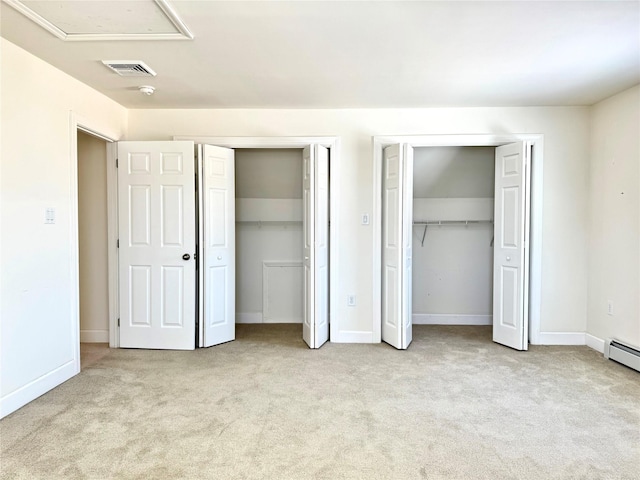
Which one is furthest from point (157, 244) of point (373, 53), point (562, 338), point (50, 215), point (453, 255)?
point (562, 338)

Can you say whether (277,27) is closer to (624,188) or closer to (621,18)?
→ (621,18)

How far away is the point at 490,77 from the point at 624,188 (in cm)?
162

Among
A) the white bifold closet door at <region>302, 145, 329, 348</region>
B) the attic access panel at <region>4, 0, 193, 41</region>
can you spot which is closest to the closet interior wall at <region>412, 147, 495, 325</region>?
the white bifold closet door at <region>302, 145, 329, 348</region>

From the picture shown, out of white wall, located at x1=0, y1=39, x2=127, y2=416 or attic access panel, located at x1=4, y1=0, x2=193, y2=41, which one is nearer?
attic access panel, located at x1=4, y1=0, x2=193, y2=41

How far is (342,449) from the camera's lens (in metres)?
2.10

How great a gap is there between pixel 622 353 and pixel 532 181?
1.73m

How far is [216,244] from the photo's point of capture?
156 inches

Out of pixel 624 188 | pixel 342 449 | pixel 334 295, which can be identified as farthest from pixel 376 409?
pixel 624 188

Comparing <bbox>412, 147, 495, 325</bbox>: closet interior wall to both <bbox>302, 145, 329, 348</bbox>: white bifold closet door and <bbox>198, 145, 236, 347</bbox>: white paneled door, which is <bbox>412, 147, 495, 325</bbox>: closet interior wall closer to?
<bbox>302, 145, 329, 348</bbox>: white bifold closet door

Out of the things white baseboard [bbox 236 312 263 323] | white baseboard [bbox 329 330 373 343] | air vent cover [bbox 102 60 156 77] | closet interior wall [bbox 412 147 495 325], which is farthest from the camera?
white baseboard [bbox 236 312 263 323]

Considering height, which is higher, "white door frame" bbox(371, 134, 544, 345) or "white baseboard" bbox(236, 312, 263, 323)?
"white door frame" bbox(371, 134, 544, 345)

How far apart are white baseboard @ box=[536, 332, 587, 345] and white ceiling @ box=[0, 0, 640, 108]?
7.48 ft

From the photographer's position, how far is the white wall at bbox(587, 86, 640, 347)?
3336 mm

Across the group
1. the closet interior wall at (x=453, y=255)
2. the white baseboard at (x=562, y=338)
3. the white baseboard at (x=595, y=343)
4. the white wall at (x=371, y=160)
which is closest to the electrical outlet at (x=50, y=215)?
the white wall at (x=371, y=160)
